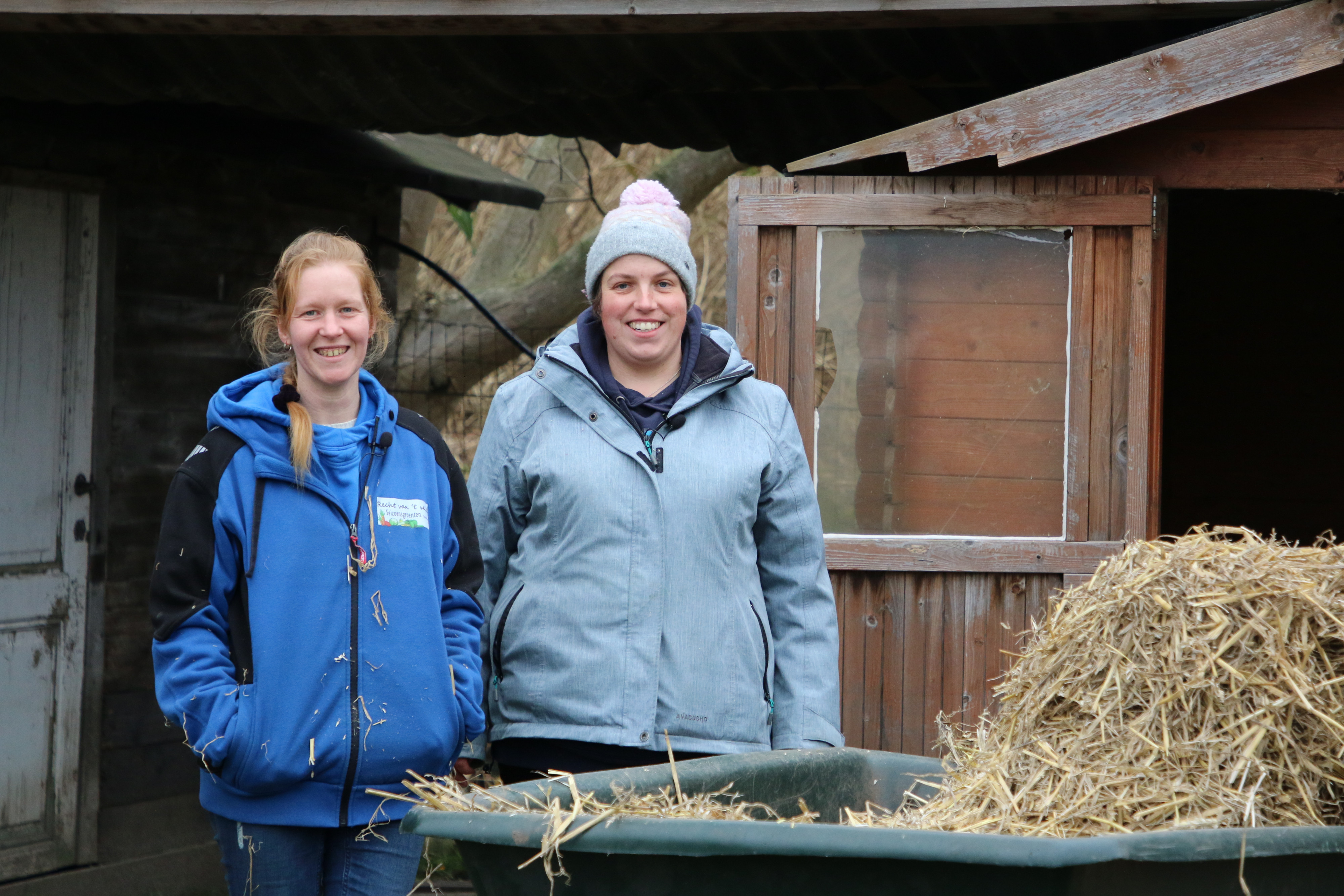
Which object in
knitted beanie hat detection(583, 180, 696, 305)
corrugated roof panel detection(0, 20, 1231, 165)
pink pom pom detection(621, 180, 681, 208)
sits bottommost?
knitted beanie hat detection(583, 180, 696, 305)

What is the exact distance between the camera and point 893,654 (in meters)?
3.57

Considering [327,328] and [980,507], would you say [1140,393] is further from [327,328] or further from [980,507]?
[327,328]

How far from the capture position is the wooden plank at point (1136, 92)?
3145mm

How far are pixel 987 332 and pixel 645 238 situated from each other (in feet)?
4.35

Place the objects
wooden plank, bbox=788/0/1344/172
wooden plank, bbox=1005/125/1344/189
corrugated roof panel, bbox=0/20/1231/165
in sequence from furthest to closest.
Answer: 1. corrugated roof panel, bbox=0/20/1231/165
2. wooden plank, bbox=1005/125/1344/189
3. wooden plank, bbox=788/0/1344/172

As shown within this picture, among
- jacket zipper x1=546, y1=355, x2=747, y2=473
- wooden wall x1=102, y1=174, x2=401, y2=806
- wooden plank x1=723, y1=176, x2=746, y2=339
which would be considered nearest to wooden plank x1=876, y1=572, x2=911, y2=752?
wooden plank x1=723, y1=176, x2=746, y2=339

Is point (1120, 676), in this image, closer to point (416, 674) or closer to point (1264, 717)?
point (1264, 717)

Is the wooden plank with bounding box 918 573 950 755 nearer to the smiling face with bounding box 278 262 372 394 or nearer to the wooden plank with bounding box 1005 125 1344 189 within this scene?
the wooden plank with bounding box 1005 125 1344 189

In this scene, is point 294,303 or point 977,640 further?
point 977,640

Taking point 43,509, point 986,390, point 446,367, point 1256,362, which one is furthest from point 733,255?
point 446,367

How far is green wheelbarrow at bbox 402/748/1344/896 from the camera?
1.63 meters

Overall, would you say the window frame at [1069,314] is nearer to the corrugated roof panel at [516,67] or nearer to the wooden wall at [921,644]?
the wooden wall at [921,644]

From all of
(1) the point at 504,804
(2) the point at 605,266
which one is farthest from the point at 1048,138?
(1) the point at 504,804

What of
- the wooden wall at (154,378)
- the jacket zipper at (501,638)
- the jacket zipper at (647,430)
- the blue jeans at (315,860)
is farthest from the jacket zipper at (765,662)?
the wooden wall at (154,378)
